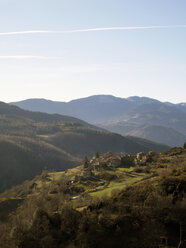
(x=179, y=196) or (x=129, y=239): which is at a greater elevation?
(x=179, y=196)

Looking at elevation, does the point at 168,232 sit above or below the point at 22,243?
above

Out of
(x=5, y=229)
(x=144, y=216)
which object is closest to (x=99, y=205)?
(x=144, y=216)

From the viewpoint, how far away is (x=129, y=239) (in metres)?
31.6

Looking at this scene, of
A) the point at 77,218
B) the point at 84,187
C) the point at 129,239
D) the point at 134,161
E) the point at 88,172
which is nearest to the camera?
the point at 129,239

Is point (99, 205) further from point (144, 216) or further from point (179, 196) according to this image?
point (179, 196)

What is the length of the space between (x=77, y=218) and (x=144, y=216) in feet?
32.8

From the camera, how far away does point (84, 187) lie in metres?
78.5

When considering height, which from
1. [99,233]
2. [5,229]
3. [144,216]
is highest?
[144,216]

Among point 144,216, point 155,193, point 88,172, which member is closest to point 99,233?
point 144,216

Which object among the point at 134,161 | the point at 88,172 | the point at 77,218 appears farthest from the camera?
the point at 134,161

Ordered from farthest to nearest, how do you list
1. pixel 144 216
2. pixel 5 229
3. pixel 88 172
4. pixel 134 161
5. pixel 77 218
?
pixel 134 161
pixel 88 172
pixel 5 229
pixel 77 218
pixel 144 216

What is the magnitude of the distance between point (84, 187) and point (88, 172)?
15.6 meters

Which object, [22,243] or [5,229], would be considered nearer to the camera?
[22,243]

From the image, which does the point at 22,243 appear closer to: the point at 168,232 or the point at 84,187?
the point at 168,232
